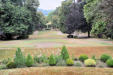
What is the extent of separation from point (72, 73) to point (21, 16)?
59.7 ft

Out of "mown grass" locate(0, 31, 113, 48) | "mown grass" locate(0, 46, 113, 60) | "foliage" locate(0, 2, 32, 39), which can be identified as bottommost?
"mown grass" locate(0, 46, 113, 60)

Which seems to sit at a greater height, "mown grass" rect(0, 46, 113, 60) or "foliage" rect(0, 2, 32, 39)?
"foliage" rect(0, 2, 32, 39)

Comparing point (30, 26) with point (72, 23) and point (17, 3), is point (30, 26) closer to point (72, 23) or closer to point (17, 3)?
point (17, 3)

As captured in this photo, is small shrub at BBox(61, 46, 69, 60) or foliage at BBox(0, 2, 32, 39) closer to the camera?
small shrub at BBox(61, 46, 69, 60)

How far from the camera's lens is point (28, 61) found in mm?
9727

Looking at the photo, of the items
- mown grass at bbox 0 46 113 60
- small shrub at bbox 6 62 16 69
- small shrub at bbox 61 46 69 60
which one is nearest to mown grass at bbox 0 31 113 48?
mown grass at bbox 0 46 113 60

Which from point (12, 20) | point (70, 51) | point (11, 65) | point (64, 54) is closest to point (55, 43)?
point (70, 51)

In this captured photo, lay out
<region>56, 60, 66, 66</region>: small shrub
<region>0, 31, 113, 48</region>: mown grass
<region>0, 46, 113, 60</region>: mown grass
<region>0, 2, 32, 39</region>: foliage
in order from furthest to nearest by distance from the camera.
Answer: <region>0, 2, 32, 39</region>: foliage, <region>0, 31, 113, 48</region>: mown grass, <region>0, 46, 113, 60</region>: mown grass, <region>56, 60, 66, 66</region>: small shrub

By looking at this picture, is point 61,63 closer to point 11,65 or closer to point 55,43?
point 11,65

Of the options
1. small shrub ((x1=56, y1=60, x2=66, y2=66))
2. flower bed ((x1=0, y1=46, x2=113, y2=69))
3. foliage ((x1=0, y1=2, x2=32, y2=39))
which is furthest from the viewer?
foliage ((x1=0, y1=2, x2=32, y2=39))

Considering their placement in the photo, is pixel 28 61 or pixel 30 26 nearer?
pixel 28 61

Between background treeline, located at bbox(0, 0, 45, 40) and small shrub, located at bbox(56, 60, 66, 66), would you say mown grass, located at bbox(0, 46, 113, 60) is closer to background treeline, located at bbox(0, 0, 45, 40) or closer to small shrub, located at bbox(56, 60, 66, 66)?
small shrub, located at bbox(56, 60, 66, 66)

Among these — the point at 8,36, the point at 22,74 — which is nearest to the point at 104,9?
the point at 22,74

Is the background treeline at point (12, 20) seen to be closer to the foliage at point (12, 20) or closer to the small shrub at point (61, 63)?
the foliage at point (12, 20)
